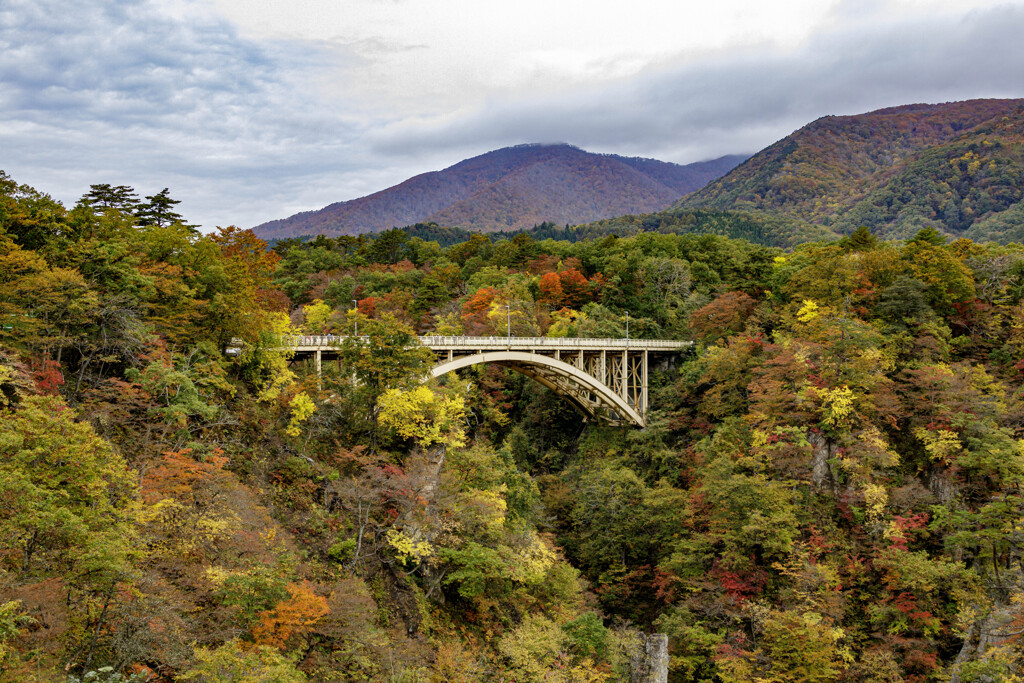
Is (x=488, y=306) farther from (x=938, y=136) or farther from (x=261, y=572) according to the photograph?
(x=938, y=136)

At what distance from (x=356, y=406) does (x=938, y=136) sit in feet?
492

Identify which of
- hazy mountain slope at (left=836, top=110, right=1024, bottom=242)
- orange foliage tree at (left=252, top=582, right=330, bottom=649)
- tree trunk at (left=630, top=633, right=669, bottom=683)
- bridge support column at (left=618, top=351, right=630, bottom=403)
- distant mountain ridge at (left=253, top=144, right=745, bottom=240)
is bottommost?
tree trunk at (left=630, top=633, right=669, bottom=683)

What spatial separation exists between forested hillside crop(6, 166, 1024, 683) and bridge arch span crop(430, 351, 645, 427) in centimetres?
338

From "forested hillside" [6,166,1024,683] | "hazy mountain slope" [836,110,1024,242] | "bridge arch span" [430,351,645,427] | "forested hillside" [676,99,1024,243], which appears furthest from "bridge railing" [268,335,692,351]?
"hazy mountain slope" [836,110,1024,242]

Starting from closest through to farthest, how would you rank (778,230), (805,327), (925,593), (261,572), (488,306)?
(261,572)
(925,593)
(805,327)
(488,306)
(778,230)

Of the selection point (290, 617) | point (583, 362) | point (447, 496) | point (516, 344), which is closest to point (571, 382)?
point (583, 362)

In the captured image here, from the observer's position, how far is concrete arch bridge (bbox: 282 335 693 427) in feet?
100

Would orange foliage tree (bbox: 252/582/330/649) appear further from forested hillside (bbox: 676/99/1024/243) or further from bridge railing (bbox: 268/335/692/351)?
forested hillside (bbox: 676/99/1024/243)

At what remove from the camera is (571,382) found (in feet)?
122

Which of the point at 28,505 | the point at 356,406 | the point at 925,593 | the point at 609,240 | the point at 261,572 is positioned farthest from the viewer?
the point at 609,240

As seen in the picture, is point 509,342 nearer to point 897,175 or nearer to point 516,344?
point 516,344

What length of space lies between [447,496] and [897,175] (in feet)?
337

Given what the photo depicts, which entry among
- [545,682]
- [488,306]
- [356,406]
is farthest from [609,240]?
[545,682]

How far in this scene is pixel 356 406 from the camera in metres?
22.8
